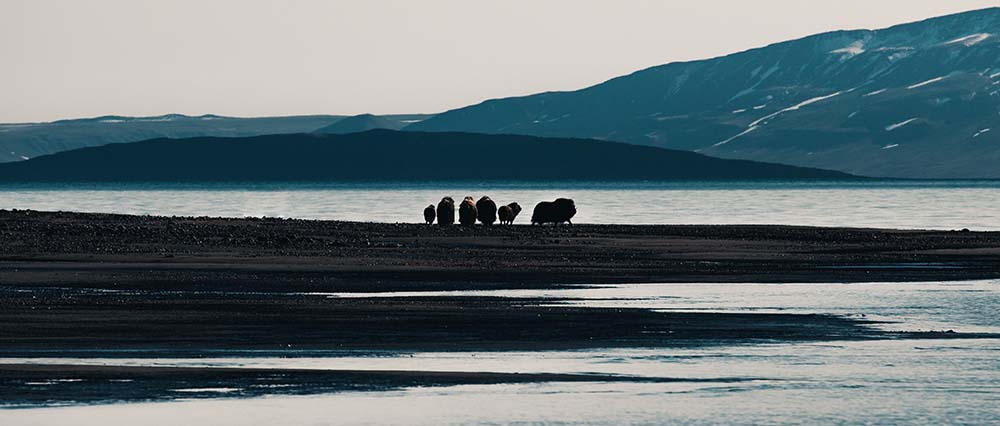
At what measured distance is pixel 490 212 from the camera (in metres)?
74.9

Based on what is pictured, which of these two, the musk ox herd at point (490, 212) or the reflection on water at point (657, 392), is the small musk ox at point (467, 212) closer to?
the musk ox herd at point (490, 212)

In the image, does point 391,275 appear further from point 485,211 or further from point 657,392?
point 485,211

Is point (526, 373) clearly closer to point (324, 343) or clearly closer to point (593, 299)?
point (324, 343)

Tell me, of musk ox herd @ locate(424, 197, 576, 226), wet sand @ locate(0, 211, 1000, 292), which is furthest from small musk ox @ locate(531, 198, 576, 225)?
wet sand @ locate(0, 211, 1000, 292)

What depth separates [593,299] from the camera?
33094 mm

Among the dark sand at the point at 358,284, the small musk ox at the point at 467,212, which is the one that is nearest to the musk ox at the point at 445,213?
the small musk ox at the point at 467,212

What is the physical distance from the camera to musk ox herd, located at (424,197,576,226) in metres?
72.3

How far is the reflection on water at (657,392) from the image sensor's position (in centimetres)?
1836

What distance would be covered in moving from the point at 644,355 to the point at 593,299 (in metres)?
9.16

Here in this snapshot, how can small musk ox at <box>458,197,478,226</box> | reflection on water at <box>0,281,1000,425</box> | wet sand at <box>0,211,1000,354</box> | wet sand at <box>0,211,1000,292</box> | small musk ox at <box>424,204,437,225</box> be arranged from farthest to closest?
small musk ox at <box>424,204,437,225</box> → small musk ox at <box>458,197,478,226</box> → wet sand at <box>0,211,1000,292</box> → wet sand at <box>0,211,1000,354</box> → reflection on water at <box>0,281,1000,425</box>

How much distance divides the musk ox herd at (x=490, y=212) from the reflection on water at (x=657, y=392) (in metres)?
43.8

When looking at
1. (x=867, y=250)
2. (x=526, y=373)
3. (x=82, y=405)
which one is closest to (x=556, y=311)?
(x=526, y=373)

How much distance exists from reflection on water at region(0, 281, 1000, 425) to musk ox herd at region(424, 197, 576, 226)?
4377 centimetres

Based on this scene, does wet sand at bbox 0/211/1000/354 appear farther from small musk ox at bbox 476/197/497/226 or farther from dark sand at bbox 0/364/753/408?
small musk ox at bbox 476/197/497/226
